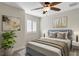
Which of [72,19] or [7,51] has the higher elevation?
[72,19]

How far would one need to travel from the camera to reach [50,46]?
5.80 ft

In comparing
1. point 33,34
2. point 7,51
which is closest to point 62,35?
point 33,34

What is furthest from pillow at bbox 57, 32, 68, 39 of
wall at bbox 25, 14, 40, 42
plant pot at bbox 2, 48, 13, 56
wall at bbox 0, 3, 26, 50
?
plant pot at bbox 2, 48, 13, 56

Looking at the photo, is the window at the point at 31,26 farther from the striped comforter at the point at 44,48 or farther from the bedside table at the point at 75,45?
the bedside table at the point at 75,45

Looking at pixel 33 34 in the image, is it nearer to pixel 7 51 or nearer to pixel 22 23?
pixel 22 23

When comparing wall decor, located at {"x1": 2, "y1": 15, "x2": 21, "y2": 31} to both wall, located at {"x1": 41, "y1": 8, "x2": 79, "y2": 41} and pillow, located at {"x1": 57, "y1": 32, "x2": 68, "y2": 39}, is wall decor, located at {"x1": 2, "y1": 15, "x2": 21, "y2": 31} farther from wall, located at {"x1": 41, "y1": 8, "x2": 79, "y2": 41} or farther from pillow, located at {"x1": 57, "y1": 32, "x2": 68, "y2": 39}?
pillow, located at {"x1": 57, "y1": 32, "x2": 68, "y2": 39}

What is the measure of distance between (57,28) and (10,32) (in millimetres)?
1095

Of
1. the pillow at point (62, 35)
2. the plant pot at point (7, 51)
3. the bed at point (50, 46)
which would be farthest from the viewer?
the plant pot at point (7, 51)

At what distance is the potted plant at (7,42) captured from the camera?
1.83 metres

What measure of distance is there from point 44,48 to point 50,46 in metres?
0.15

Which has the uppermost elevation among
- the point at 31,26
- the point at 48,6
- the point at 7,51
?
the point at 48,6

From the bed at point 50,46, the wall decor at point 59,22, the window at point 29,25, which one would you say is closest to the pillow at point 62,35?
the bed at point 50,46

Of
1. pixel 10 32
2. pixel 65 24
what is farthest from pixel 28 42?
pixel 65 24

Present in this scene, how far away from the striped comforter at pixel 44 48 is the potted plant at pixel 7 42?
400 millimetres
